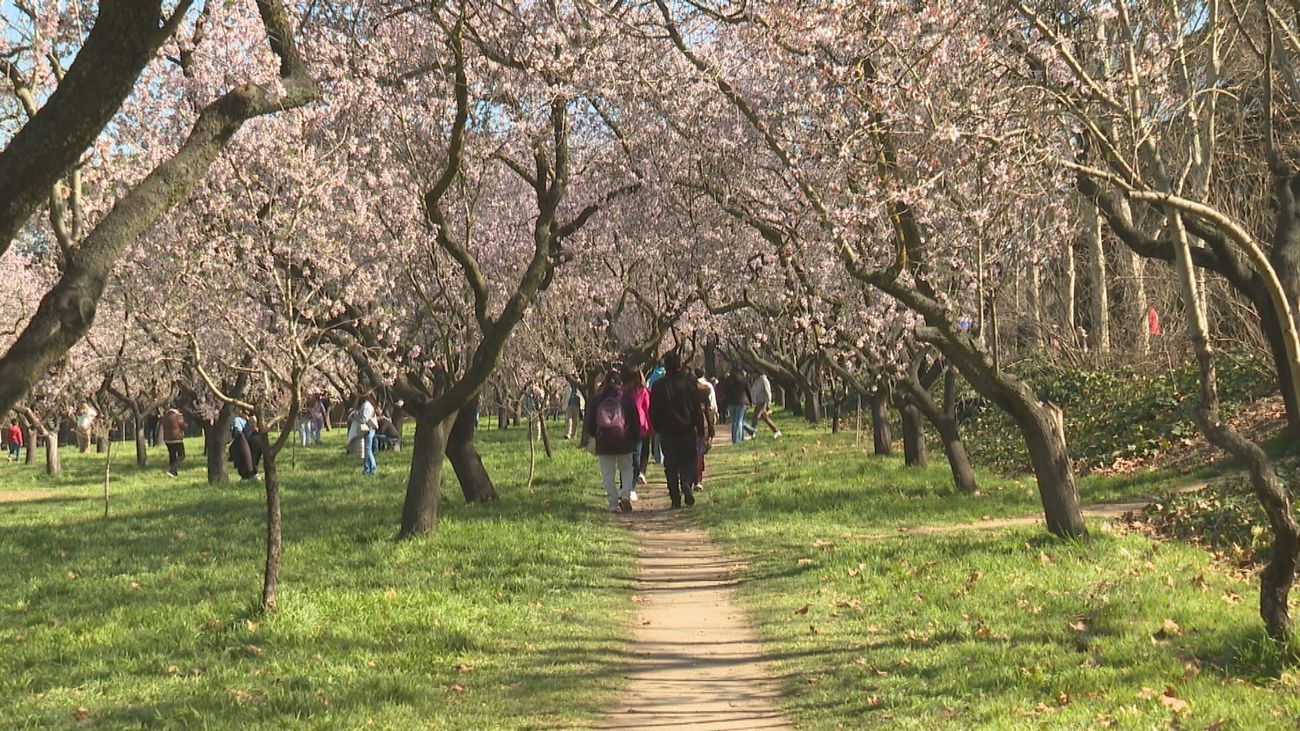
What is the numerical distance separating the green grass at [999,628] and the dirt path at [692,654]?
0.69 ft

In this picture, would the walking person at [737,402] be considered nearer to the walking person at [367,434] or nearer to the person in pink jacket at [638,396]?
the walking person at [367,434]

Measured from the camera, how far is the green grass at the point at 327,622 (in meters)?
7.85

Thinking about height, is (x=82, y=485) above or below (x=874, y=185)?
below

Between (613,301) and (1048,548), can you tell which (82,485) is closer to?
(613,301)

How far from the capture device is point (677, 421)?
18109mm

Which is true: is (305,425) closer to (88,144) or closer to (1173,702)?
(88,144)

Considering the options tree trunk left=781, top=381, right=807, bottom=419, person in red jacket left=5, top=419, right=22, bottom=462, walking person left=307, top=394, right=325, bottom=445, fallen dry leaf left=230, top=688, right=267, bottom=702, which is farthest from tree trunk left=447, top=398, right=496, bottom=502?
person in red jacket left=5, top=419, right=22, bottom=462

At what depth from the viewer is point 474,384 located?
1505 centimetres

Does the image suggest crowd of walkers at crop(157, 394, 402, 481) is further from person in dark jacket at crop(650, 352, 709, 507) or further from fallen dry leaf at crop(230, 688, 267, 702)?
fallen dry leaf at crop(230, 688, 267, 702)

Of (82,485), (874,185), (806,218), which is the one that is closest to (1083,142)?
(874,185)

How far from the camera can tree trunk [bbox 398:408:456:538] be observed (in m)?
15.5

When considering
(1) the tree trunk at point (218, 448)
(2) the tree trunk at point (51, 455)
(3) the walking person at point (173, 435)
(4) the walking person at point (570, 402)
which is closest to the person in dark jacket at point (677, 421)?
(1) the tree trunk at point (218, 448)

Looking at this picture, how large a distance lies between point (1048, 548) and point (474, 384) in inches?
263

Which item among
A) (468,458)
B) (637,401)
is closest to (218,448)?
(468,458)
